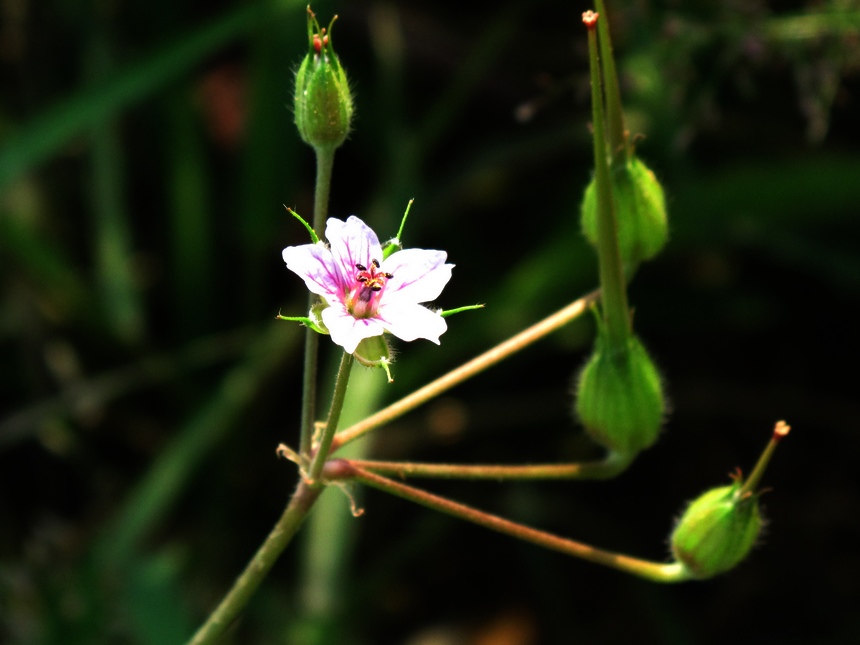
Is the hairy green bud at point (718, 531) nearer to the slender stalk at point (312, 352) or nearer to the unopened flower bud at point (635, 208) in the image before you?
the unopened flower bud at point (635, 208)

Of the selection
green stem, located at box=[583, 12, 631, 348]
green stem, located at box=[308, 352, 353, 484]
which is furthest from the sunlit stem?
green stem, located at box=[308, 352, 353, 484]

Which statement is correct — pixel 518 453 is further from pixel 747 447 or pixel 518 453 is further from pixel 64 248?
pixel 64 248

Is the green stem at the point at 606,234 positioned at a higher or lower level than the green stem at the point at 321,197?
lower

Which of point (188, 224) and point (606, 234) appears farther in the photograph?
point (188, 224)

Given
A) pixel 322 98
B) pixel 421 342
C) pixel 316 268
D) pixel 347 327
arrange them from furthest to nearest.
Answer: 1. pixel 421 342
2. pixel 322 98
3. pixel 316 268
4. pixel 347 327

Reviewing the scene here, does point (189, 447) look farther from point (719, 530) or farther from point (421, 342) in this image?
point (719, 530)

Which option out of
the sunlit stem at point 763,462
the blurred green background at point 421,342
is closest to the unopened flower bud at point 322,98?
the sunlit stem at point 763,462

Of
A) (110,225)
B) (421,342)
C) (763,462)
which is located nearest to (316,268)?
(763,462)
